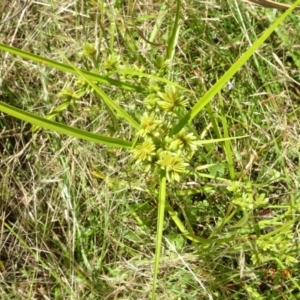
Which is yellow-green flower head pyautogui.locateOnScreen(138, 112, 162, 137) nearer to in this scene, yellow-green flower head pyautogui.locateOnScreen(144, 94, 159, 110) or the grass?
yellow-green flower head pyautogui.locateOnScreen(144, 94, 159, 110)

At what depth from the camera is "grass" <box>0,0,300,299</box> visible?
118cm

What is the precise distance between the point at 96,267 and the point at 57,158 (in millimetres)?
276

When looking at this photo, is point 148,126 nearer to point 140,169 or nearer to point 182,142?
point 182,142

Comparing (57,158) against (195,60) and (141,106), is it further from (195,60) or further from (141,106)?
(195,60)

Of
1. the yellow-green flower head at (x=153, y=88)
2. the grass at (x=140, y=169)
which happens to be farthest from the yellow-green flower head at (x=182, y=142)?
the grass at (x=140, y=169)

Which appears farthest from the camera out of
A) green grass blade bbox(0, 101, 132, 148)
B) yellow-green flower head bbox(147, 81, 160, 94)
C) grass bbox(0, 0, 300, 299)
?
grass bbox(0, 0, 300, 299)

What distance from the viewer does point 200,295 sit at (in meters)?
1.19

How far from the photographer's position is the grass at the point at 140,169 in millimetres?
1182

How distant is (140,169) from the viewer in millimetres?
1136

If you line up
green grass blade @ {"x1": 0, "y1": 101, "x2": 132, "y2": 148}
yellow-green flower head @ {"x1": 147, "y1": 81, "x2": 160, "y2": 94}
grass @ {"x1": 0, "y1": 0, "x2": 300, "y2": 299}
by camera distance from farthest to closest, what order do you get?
grass @ {"x1": 0, "y1": 0, "x2": 300, "y2": 299} < yellow-green flower head @ {"x1": 147, "y1": 81, "x2": 160, "y2": 94} < green grass blade @ {"x1": 0, "y1": 101, "x2": 132, "y2": 148}

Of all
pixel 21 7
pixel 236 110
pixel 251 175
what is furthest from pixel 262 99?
pixel 21 7

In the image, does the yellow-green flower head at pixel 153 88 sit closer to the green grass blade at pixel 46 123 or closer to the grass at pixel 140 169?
the green grass blade at pixel 46 123

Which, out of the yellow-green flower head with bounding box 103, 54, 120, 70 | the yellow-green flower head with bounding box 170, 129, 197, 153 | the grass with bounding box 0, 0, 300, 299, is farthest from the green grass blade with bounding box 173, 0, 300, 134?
the grass with bounding box 0, 0, 300, 299

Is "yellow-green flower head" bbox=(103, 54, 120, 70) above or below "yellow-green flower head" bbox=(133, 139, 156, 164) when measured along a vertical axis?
above
